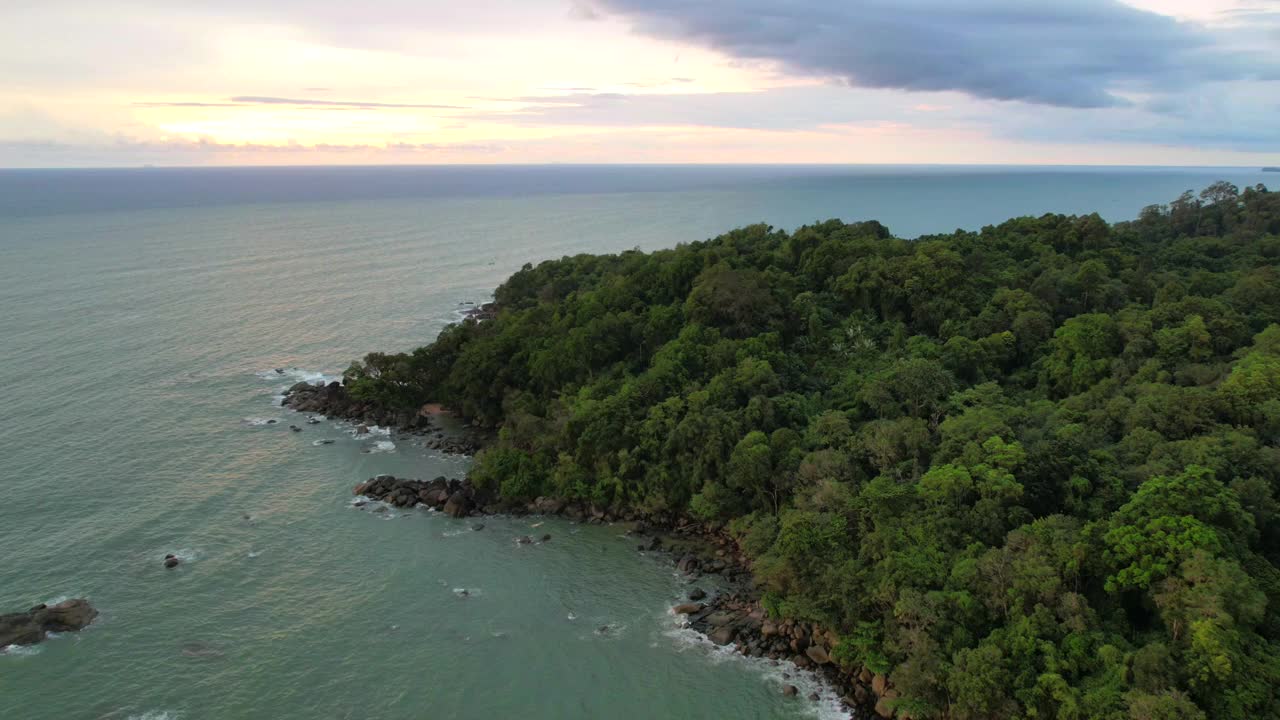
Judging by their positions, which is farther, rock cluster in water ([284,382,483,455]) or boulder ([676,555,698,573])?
rock cluster in water ([284,382,483,455])

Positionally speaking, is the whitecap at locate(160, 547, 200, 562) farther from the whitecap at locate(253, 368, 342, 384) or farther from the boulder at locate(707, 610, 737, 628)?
the whitecap at locate(253, 368, 342, 384)

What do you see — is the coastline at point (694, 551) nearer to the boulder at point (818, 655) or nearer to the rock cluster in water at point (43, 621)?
the boulder at point (818, 655)

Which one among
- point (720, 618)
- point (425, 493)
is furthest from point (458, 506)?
point (720, 618)

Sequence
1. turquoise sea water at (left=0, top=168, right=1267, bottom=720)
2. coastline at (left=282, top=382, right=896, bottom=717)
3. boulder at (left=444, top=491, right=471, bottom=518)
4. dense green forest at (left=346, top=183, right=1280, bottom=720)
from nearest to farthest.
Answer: dense green forest at (left=346, top=183, right=1280, bottom=720) → turquoise sea water at (left=0, top=168, right=1267, bottom=720) → coastline at (left=282, top=382, right=896, bottom=717) → boulder at (left=444, top=491, right=471, bottom=518)

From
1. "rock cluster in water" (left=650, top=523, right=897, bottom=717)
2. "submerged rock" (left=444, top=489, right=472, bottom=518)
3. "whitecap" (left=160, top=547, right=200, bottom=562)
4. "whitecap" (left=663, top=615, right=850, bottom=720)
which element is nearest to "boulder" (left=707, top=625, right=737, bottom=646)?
"rock cluster in water" (left=650, top=523, right=897, bottom=717)

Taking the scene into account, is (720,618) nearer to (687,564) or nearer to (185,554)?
(687,564)

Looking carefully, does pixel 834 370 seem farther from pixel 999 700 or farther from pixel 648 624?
pixel 999 700

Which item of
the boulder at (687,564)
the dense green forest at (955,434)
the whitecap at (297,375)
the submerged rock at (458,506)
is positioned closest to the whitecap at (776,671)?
the dense green forest at (955,434)

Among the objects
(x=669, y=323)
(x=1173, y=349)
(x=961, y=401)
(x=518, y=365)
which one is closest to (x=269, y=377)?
(x=518, y=365)
